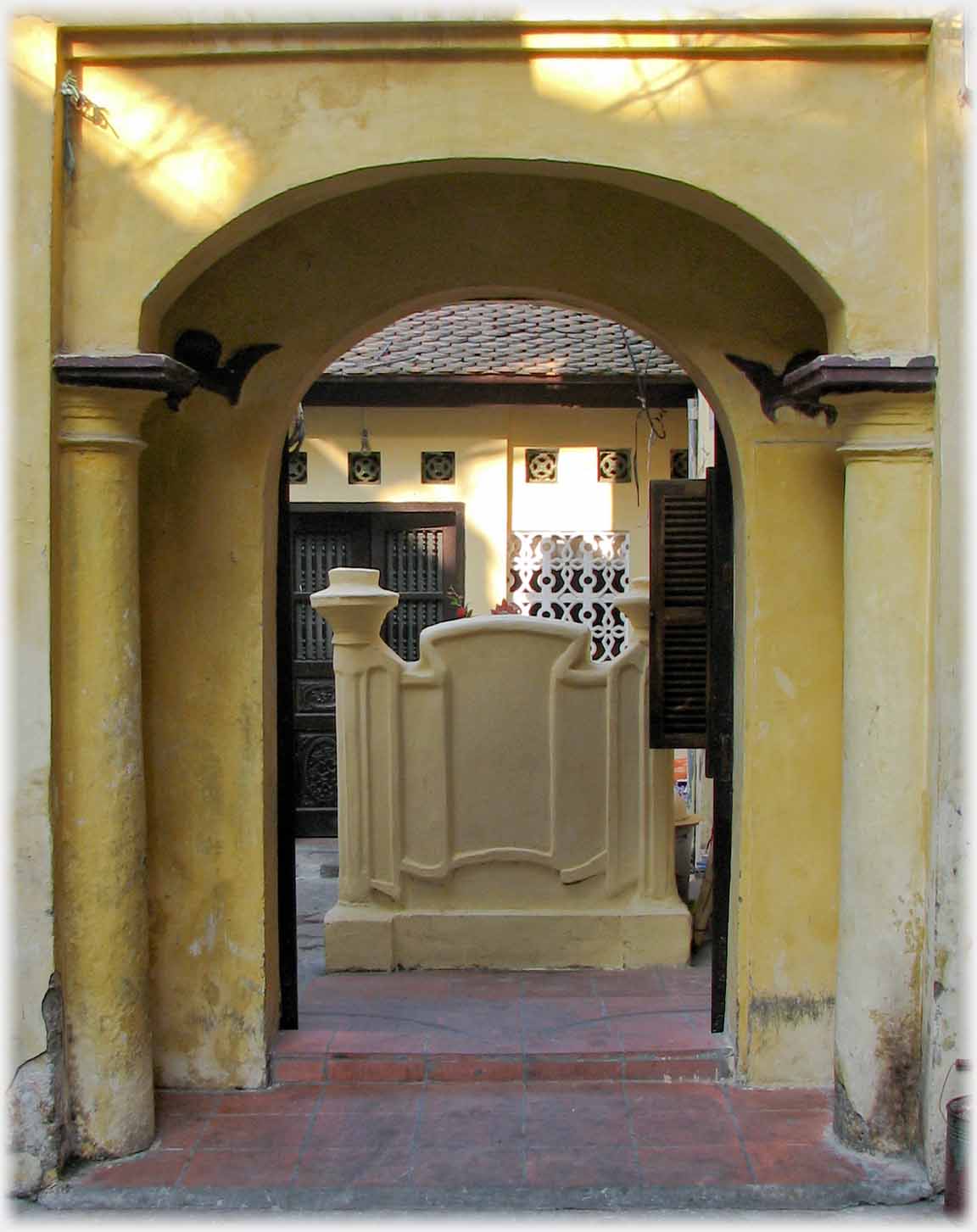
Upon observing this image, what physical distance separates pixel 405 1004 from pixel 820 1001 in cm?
194

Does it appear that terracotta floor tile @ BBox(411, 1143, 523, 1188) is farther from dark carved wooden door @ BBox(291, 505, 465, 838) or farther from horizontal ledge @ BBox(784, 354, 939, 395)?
dark carved wooden door @ BBox(291, 505, 465, 838)

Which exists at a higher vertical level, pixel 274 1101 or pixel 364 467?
pixel 364 467

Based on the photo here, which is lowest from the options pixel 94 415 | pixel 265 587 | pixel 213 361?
pixel 265 587

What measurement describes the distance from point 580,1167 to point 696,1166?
39cm

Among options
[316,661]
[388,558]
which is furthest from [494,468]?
[316,661]

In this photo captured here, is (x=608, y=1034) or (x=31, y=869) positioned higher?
(x=31, y=869)

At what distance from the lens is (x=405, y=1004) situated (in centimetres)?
619

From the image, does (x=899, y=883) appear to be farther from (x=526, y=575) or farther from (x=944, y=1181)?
(x=526, y=575)

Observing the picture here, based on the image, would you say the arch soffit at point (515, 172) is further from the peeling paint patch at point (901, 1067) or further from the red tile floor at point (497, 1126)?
the red tile floor at point (497, 1126)

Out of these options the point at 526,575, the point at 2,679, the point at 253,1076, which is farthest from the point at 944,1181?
the point at 526,575

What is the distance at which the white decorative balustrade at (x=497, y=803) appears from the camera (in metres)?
6.80

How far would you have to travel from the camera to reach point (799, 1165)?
4.59 meters

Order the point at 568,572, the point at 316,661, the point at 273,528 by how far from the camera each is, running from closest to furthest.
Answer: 1. the point at 273,528
2. the point at 316,661
3. the point at 568,572

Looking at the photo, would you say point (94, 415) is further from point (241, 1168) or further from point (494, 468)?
point (494, 468)
